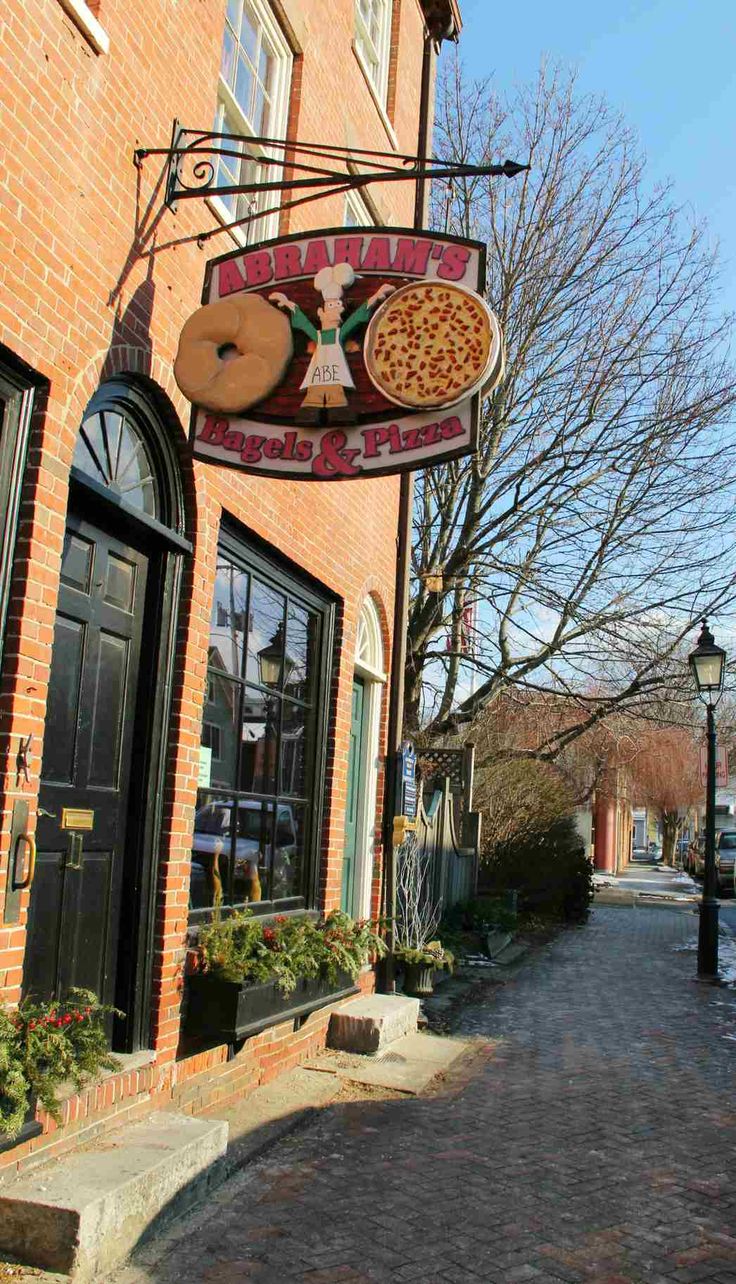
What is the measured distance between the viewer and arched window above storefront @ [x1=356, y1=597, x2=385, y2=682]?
9055 mm

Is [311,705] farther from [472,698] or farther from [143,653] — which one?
[472,698]

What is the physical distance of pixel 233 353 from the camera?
4957 mm

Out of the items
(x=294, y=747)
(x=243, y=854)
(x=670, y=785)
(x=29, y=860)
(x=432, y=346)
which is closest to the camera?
(x=29, y=860)

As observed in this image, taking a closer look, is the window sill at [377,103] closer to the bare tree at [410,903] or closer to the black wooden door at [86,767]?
the black wooden door at [86,767]

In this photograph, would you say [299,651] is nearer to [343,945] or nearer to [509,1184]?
[343,945]

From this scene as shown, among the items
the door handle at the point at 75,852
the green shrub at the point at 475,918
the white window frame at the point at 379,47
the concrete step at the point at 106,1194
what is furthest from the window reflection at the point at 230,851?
the green shrub at the point at 475,918

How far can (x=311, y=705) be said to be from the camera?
7.65 m

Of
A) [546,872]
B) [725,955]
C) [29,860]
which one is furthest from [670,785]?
[29,860]

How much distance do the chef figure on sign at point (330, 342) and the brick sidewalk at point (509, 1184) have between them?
330 centimetres

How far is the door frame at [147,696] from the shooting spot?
4.89 meters

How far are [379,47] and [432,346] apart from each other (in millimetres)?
6524

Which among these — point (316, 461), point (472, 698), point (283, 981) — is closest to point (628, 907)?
point (472, 698)

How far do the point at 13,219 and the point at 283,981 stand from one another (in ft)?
12.7

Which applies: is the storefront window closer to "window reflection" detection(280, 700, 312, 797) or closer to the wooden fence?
"window reflection" detection(280, 700, 312, 797)
